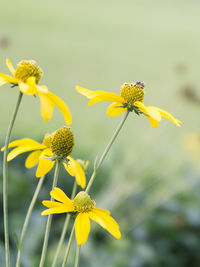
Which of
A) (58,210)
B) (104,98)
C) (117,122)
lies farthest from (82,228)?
(117,122)

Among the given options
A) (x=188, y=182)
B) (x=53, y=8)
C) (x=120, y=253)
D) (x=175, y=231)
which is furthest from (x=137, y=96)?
(x=53, y=8)

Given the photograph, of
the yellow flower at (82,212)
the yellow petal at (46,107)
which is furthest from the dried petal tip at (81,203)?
the yellow petal at (46,107)

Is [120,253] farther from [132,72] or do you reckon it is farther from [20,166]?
[132,72]

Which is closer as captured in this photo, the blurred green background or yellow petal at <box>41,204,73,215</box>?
yellow petal at <box>41,204,73,215</box>

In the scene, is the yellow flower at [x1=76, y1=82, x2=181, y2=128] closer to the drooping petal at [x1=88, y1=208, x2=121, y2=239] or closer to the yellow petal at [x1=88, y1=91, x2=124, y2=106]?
the yellow petal at [x1=88, y1=91, x2=124, y2=106]

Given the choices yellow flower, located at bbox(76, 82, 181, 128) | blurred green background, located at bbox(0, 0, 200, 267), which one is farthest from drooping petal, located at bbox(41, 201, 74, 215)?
blurred green background, located at bbox(0, 0, 200, 267)

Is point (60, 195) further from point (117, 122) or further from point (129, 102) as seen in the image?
point (117, 122)
